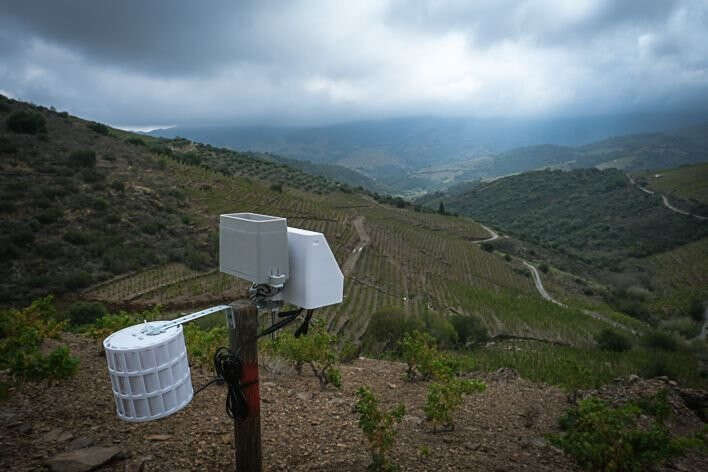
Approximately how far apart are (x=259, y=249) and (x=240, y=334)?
67 cm

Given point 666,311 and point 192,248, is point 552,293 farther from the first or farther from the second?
point 192,248

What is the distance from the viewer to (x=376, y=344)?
18.2 metres

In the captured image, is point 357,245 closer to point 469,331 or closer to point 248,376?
point 469,331

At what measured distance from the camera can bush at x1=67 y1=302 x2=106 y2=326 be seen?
15.5m

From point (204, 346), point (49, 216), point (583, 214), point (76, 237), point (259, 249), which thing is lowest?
point (583, 214)

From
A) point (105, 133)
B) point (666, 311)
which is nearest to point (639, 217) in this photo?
point (666, 311)

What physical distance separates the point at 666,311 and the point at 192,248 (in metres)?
50.9

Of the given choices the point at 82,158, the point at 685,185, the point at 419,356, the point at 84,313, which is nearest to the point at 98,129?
the point at 82,158

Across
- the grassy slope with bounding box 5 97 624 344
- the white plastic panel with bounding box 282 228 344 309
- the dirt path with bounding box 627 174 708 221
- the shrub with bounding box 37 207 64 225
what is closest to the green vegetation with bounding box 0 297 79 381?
the white plastic panel with bounding box 282 228 344 309

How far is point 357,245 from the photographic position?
126ft

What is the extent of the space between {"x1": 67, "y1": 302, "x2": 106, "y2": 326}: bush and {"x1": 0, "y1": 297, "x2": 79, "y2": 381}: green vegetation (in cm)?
905

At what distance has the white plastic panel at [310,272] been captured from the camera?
3236 millimetres

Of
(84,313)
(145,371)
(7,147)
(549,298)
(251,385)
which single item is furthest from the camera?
(549,298)

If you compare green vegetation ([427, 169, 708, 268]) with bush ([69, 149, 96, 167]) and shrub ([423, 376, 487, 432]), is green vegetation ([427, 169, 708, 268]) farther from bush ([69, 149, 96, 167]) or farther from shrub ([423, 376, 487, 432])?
shrub ([423, 376, 487, 432])
